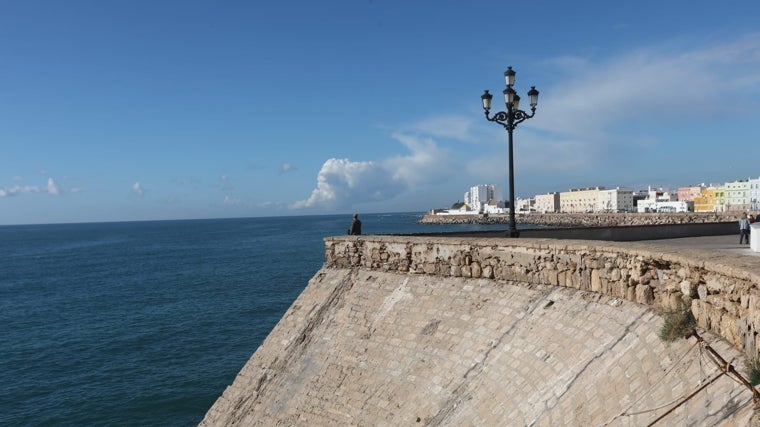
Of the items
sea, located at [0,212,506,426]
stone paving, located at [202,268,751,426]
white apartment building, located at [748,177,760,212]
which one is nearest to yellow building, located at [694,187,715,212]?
white apartment building, located at [748,177,760,212]

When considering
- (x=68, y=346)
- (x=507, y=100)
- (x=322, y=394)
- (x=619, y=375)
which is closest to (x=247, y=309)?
(x=68, y=346)

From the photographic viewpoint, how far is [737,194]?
9894 centimetres

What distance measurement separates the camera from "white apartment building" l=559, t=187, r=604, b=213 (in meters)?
155

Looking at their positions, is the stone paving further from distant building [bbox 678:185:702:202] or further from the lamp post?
distant building [bbox 678:185:702:202]

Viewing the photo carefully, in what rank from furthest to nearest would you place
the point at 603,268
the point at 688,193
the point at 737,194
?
the point at 688,193 → the point at 737,194 → the point at 603,268

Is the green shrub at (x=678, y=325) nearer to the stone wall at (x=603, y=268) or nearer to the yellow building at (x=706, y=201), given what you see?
the stone wall at (x=603, y=268)

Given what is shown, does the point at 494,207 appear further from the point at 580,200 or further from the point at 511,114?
the point at 511,114

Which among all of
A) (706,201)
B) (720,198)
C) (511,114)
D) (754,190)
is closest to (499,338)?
(511,114)

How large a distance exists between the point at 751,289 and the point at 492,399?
161 inches

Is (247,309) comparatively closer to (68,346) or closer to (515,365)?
(68,346)

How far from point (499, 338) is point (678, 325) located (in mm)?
3284

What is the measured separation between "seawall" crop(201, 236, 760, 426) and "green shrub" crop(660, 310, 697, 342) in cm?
7

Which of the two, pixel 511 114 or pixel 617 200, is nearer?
pixel 511 114

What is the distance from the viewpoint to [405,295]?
1112 centimetres
